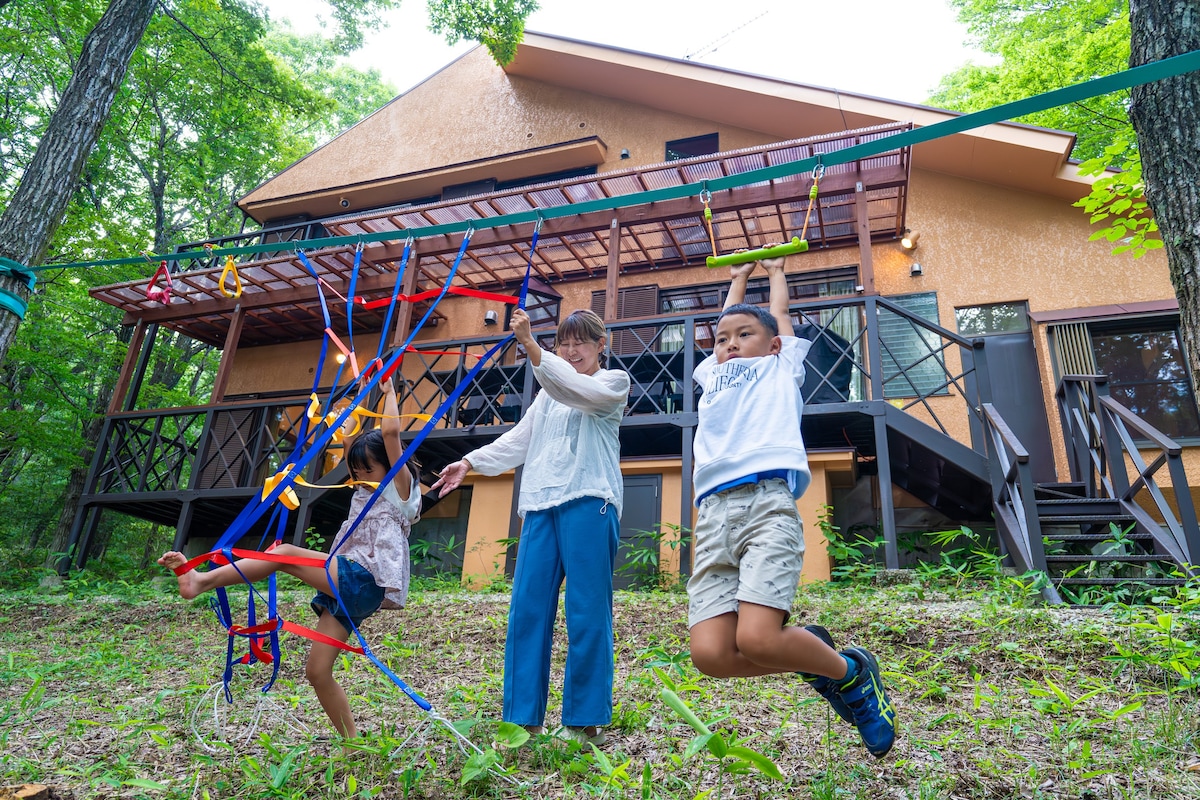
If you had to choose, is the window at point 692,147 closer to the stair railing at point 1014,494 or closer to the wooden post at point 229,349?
the stair railing at point 1014,494

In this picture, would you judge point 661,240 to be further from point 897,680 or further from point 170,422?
point 170,422

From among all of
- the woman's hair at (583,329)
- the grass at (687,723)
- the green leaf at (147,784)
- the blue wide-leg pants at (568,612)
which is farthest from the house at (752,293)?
the green leaf at (147,784)

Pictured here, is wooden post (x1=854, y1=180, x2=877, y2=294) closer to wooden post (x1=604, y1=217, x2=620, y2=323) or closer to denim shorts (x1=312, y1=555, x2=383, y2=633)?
wooden post (x1=604, y1=217, x2=620, y2=323)

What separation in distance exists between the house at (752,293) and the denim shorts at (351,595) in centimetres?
342

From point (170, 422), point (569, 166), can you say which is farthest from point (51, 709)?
point (170, 422)

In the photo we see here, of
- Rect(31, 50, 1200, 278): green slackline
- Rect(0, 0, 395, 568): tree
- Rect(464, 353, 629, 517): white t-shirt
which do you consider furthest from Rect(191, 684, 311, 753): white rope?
Rect(0, 0, 395, 568): tree

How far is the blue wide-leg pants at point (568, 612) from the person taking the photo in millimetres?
2459

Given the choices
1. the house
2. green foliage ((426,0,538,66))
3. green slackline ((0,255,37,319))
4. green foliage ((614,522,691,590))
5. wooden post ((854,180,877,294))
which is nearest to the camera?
green slackline ((0,255,37,319))

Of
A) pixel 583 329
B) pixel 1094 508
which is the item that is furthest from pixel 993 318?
pixel 583 329

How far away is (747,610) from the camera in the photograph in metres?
2.05

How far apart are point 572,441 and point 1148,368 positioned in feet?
26.5

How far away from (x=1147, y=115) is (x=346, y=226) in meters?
9.69

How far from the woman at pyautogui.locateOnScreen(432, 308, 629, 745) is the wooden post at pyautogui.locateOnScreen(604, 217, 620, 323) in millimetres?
5640

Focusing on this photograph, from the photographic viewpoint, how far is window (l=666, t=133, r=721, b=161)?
10531 mm
